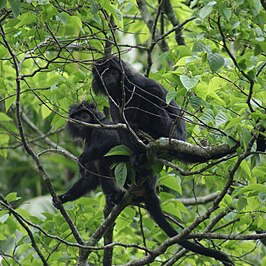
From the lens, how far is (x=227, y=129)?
395 centimetres

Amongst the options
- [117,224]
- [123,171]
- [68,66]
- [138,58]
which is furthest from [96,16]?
[138,58]

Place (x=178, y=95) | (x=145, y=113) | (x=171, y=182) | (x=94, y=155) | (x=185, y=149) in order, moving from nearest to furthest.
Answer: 1. (x=178, y=95)
2. (x=185, y=149)
3. (x=171, y=182)
4. (x=145, y=113)
5. (x=94, y=155)

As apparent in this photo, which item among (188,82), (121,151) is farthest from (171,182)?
(188,82)

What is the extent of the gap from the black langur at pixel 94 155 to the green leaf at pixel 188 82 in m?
2.12

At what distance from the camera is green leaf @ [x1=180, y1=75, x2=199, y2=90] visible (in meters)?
3.83

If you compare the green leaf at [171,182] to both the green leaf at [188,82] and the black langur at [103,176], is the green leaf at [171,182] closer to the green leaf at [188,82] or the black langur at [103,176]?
the black langur at [103,176]

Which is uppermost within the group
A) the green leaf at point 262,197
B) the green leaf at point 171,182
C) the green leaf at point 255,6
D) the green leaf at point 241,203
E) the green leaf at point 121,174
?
the green leaf at point 255,6

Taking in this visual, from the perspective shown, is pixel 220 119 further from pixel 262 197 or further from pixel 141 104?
pixel 141 104

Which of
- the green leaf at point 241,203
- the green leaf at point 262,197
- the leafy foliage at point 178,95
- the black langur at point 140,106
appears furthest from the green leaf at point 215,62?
the black langur at point 140,106

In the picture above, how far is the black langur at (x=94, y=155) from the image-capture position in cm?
611

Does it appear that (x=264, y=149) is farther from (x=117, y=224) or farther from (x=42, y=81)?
(x=42, y=81)

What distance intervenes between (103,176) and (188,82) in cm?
186

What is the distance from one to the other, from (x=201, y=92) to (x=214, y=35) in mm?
369

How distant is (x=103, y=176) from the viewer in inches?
217
